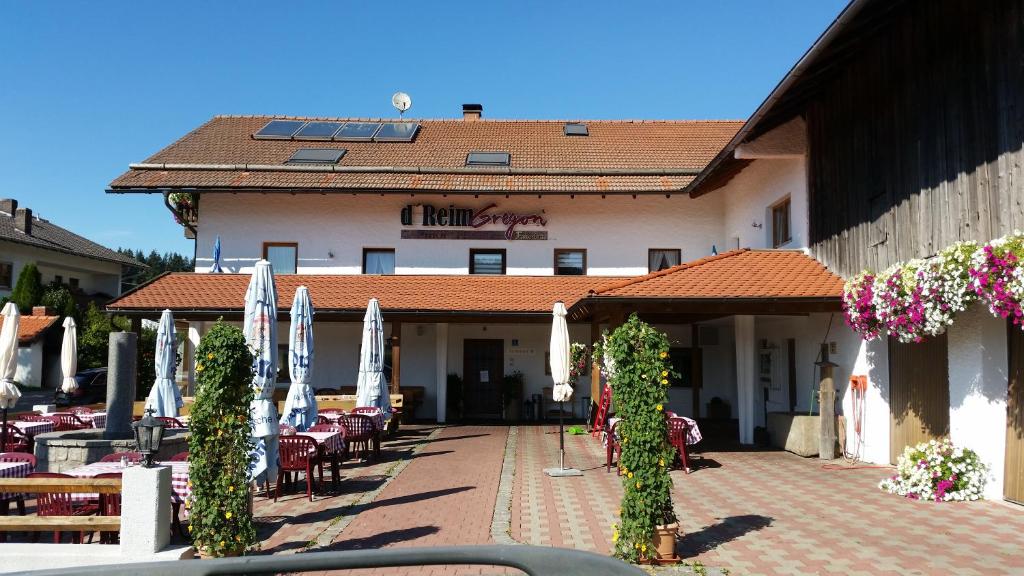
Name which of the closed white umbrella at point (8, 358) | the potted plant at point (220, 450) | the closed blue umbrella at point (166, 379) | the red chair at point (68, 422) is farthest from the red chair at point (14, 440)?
the potted plant at point (220, 450)

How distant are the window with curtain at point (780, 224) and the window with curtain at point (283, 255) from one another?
12582mm

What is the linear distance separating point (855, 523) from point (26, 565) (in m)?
7.73

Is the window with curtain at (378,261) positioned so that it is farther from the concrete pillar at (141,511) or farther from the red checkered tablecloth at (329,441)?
the concrete pillar at (141,511)

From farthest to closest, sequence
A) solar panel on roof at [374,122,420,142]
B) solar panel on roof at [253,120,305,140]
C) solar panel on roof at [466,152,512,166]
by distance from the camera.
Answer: solar panel on roof at [374,122,420,142], solar panel on roof at [253,120,305,140], solar panel on roof at [466,152,512,166]

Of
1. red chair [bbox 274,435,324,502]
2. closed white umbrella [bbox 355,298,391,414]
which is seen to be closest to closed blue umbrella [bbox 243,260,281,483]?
red chair [bbox 274,435,324,502]

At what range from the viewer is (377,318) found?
1498 centimetres

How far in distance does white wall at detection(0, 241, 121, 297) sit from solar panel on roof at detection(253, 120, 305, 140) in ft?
65.8

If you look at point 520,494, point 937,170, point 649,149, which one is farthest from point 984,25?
point 649,149

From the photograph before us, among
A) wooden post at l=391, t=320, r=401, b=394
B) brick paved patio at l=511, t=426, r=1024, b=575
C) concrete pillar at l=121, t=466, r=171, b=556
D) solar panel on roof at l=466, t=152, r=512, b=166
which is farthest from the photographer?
solar panel on roof at l=466, t=152, r=512, b=166

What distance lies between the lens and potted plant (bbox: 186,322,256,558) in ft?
19.6

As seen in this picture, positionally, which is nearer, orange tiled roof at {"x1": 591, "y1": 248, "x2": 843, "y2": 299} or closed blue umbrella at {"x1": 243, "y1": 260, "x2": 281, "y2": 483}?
closed blue umbrella at {"x1": 243, "y1": 260, "x2": 281, "y2": 483}

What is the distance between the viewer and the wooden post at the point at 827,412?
12305mm

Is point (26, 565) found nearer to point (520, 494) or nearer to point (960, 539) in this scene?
point (520, 494)

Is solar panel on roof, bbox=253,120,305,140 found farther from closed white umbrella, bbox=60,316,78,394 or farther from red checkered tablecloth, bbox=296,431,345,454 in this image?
red checkered tablecloth, bbox=296,431,345,454
